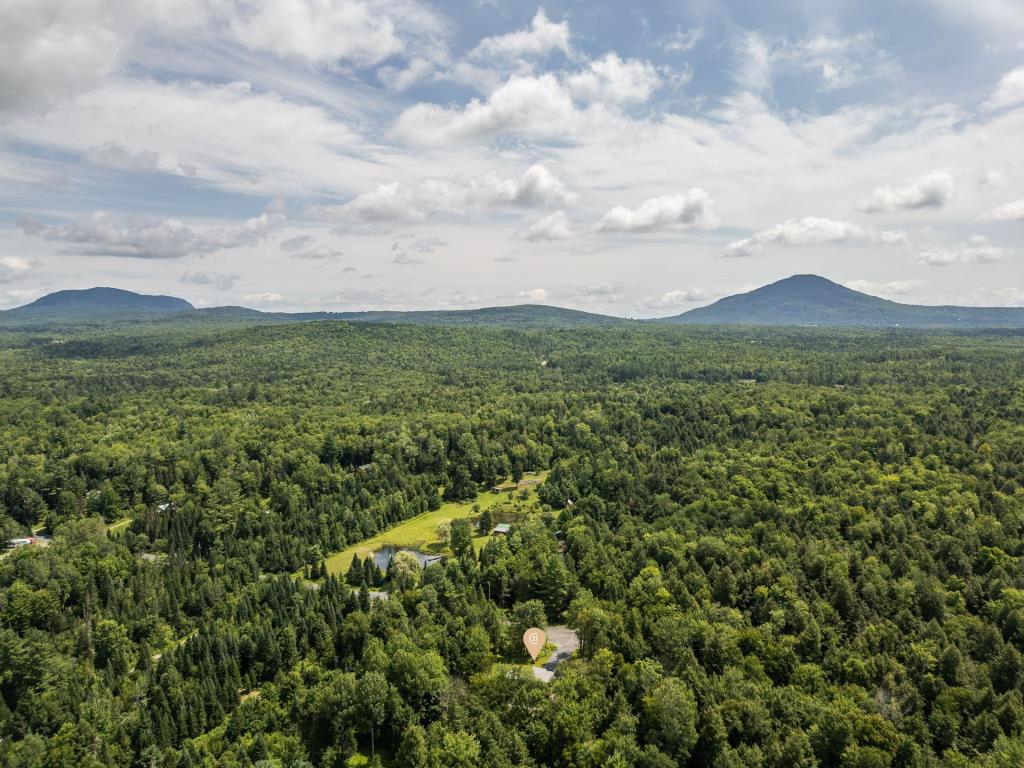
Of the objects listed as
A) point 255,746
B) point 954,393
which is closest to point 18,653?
point 255,746

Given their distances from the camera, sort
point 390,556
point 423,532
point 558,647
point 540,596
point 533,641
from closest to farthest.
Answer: point 533,641 → point 558,647 → point 540,596 → point 390,556 → point 423,532

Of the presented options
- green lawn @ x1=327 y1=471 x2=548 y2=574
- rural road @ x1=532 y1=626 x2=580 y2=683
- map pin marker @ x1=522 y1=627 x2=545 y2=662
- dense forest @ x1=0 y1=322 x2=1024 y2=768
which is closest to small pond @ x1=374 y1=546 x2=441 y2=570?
green lawn @ x1=327 y1=471 x2=548 y2=574

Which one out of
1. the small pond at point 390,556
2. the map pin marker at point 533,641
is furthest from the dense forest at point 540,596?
the small pond at point 390,556

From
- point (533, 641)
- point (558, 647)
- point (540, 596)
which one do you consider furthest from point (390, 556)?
point (533, 641)

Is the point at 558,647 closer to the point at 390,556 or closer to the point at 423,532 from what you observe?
the point at 390,556

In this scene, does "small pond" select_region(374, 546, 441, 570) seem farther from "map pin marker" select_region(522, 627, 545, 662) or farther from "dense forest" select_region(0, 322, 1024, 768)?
"map pin marker" select_region(522, 627, 545, 662)

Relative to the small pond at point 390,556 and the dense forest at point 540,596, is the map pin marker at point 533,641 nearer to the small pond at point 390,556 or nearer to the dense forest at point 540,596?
the dense forest at point 540,596
